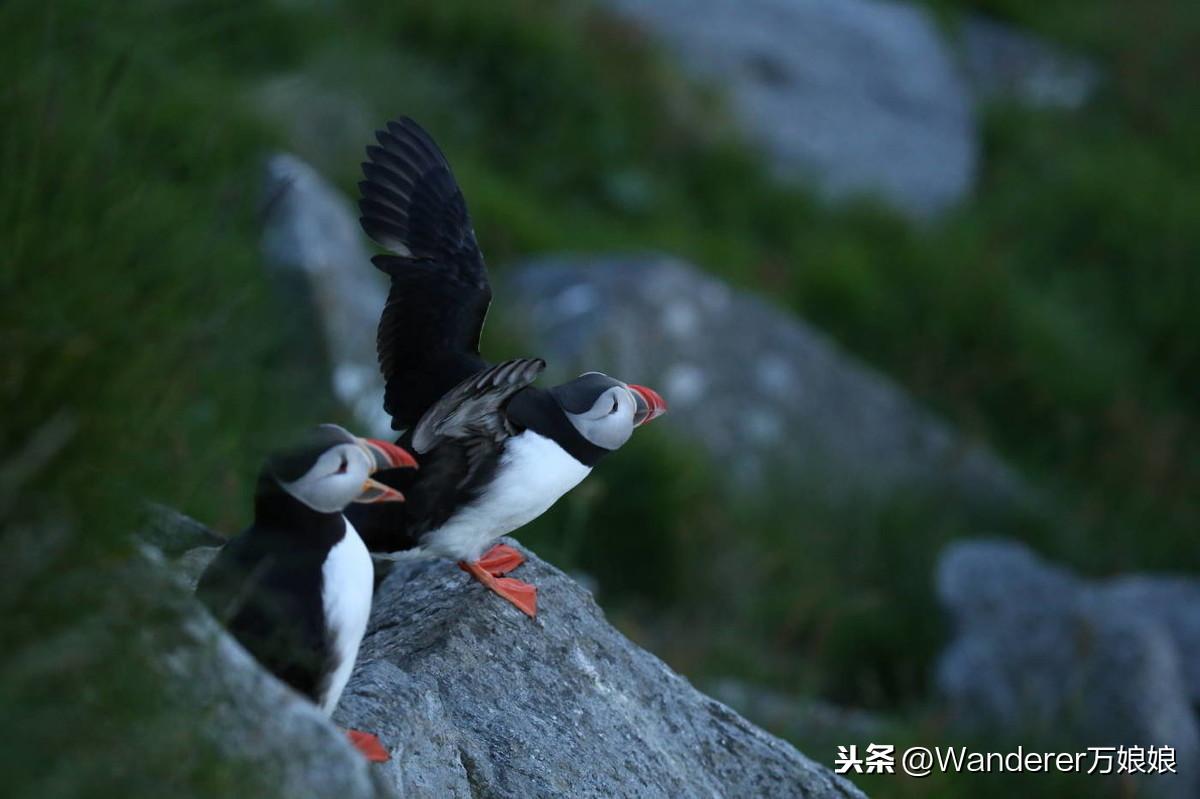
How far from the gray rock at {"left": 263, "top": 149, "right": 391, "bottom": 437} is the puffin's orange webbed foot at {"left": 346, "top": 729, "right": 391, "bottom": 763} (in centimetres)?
288

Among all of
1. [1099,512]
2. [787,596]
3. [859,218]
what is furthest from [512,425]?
[859,218]

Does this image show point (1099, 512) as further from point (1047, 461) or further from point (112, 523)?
point (112, 523)

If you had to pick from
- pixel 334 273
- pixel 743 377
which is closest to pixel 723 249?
pixel 743 377

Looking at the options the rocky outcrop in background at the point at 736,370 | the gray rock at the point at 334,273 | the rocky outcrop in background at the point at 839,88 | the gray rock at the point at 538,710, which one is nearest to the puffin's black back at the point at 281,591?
the gray rock at the point at 538,710

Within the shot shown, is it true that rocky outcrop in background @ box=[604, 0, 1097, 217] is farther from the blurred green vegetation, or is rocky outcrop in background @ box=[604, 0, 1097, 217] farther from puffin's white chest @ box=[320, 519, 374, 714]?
puffin's white chest @ box=[320, 519, 374, 714]

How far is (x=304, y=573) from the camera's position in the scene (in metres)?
2.46

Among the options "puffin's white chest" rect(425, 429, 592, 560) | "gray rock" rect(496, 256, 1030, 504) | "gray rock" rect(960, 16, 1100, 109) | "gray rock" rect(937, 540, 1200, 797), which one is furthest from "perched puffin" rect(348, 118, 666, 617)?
"gray rock" rect(960, 16, 1100, 109)

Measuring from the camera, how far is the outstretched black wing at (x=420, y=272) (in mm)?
3648

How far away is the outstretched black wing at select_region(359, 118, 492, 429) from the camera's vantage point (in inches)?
144

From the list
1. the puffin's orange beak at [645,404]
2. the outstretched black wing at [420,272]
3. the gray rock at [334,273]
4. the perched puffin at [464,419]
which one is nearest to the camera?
the perched puffin at [464,419]

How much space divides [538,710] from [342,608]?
2.61 ft

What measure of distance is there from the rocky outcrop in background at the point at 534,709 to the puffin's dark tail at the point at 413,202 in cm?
77

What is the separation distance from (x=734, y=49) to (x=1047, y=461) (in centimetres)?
382

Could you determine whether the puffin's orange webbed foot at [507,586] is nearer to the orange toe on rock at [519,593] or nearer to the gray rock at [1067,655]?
the orange toe on rock at [519,593]
